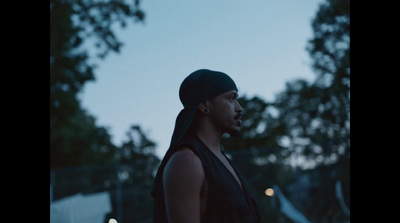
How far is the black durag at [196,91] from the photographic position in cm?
192

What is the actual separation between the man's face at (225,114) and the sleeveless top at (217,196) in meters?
0.11

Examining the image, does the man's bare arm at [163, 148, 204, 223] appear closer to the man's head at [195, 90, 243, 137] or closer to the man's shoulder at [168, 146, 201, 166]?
the man's shoulder at [168, 146, 201, 166]

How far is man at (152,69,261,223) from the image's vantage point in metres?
1.75

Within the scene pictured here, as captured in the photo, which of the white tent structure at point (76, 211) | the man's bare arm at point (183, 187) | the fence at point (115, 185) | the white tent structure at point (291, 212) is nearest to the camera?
the man's bare arm at point (183, 187)

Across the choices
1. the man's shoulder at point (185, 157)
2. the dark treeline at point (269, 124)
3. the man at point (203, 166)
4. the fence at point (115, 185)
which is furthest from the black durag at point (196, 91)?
the fence at point (115, 185)

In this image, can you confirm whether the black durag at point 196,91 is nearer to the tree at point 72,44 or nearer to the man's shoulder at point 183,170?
the man's shoulder at point 183,170

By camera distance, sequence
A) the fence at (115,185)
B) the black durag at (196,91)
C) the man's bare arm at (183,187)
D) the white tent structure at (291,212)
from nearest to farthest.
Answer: the man's bare arm at (183,187), the black durag at (196,91), the white tent structure at (291,212), the fence at (115,185)

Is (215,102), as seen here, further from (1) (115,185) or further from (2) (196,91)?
(1) (115,185)

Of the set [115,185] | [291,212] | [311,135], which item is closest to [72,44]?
[115,185]

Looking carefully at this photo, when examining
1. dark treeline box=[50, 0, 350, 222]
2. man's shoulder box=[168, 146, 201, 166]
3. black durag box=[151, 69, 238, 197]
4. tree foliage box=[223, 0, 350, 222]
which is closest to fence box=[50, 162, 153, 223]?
dark treeline box=[50, 0, 350, 222]
